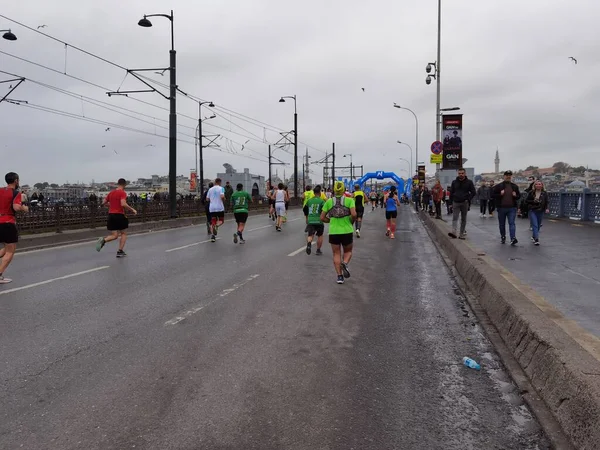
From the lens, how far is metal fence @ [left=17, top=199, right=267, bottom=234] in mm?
15266

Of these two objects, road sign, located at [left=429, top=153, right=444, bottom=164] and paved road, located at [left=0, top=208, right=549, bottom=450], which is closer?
paved road, located at [left=0, top=208, right=549, bottom=450]

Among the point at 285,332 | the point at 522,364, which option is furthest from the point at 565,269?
the point at 285,332

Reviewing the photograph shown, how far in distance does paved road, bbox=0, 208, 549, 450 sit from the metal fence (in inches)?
308

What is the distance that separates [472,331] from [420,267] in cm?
496

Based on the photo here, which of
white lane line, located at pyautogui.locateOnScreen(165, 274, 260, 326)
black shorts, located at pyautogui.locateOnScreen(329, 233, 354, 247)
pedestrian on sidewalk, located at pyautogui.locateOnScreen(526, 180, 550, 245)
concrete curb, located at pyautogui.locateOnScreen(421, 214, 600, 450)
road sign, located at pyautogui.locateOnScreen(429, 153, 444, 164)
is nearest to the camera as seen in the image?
concrete curb, located at pyautogui.locateOnScreen(421, 214, 600, 450)

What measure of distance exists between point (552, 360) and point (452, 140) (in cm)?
2066

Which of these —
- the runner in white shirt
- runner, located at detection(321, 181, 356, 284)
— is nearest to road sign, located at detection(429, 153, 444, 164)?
the runner in white shirt

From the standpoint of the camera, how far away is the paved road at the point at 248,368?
10.4ft

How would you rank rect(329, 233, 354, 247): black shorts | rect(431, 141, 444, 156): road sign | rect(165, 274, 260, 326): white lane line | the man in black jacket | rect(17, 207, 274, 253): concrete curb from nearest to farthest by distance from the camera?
rect(165, 274, 260, 326): white lane line
rect(329, 233, 354, 247): black shorts
the man in black jacket
rect(17, 207, 274, 253): concrete curb
rect(431, 141, 444, 156): road sign

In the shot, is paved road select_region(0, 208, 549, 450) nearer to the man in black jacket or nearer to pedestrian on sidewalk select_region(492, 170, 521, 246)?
pedestrian on sidewalk select_region(492, 170, 521, 246)

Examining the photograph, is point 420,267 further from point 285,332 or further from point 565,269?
point 285,332

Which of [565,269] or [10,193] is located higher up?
[10,193]

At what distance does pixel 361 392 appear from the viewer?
3.79 meters

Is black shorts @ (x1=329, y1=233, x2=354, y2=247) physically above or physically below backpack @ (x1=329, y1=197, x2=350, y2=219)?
below
